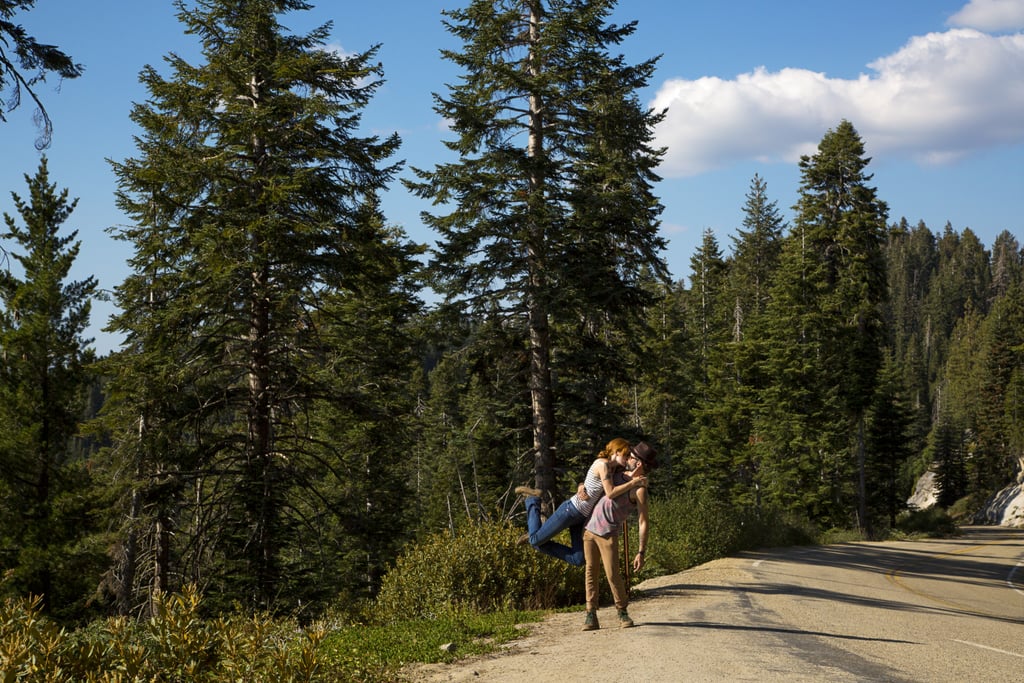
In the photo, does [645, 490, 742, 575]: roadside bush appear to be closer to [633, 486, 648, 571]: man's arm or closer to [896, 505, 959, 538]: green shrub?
[633, 486, 648, 571]: man's arm

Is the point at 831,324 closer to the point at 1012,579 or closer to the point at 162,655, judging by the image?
the point at 1012,579

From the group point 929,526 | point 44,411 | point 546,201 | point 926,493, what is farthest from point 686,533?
point 926,493

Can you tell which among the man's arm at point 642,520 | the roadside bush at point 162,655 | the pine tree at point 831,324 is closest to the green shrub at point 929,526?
the pine tree at point 831,324

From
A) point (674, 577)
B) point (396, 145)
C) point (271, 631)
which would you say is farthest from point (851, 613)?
point (396, 145)

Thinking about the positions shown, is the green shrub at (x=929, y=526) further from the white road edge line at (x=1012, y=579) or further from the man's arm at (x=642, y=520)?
the man's arm at (x=642, y=520)

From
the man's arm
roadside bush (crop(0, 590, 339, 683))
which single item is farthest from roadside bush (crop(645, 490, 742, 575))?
roadside bush (crop(0, 590, 339, 683))

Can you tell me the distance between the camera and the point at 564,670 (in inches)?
270

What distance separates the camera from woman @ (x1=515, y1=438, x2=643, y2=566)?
8.67 meters

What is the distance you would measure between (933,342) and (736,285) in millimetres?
113485

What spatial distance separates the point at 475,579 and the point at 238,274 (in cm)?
832

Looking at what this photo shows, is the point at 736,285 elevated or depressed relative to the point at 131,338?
elevated

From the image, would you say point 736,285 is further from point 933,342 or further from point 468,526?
point 933,342

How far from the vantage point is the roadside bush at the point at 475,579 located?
35.6 feet

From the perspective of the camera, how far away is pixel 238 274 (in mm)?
15891
